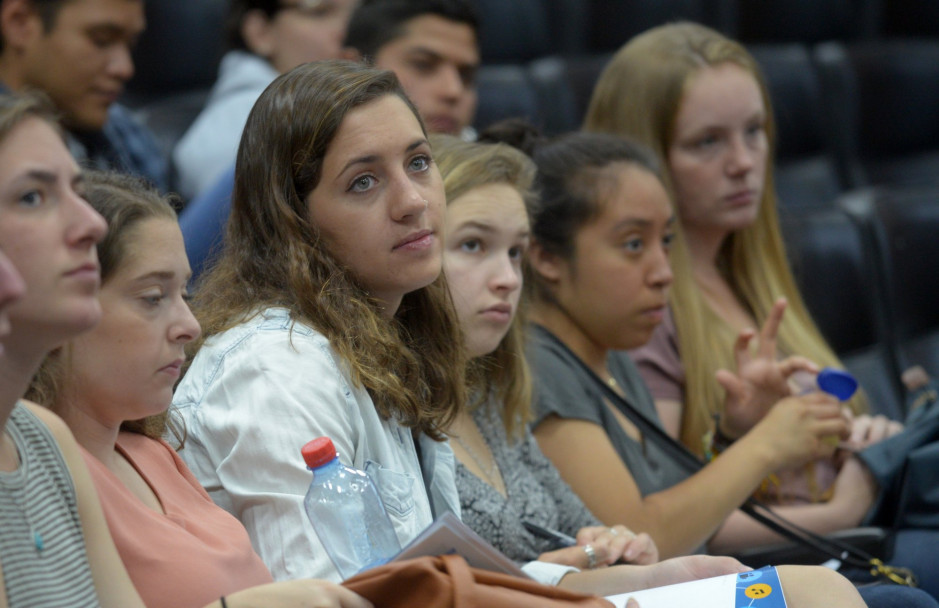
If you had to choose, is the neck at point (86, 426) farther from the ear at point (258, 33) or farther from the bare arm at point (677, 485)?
the ear at point (258, 33)

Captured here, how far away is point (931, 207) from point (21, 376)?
2.59 meters

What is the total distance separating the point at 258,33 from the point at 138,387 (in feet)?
6.79

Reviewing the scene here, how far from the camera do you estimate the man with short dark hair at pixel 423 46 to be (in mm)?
2744

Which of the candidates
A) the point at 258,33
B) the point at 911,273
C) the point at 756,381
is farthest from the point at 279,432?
the point at 911,273

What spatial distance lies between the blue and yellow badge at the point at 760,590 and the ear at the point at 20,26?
2068 mm

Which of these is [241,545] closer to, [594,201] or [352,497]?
[352,497]

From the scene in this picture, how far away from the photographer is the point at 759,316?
103 inches

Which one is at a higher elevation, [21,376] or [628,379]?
[21,376]

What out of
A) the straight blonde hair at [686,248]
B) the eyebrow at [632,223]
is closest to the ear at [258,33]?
the straight blonde hair at [686,248]

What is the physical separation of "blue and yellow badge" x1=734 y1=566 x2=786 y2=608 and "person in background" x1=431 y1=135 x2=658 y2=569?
13.2 inches

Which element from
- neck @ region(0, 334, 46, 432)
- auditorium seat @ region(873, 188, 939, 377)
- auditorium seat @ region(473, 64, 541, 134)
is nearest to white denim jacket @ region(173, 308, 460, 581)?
neck @ region(0, 334, 46, 432)

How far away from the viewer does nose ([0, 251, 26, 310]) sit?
2.92ft

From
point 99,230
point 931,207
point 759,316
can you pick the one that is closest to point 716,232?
point 759,316

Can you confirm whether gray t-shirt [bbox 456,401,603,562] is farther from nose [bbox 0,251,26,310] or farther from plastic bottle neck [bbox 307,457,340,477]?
nose [bbox 0,251,26,310]
